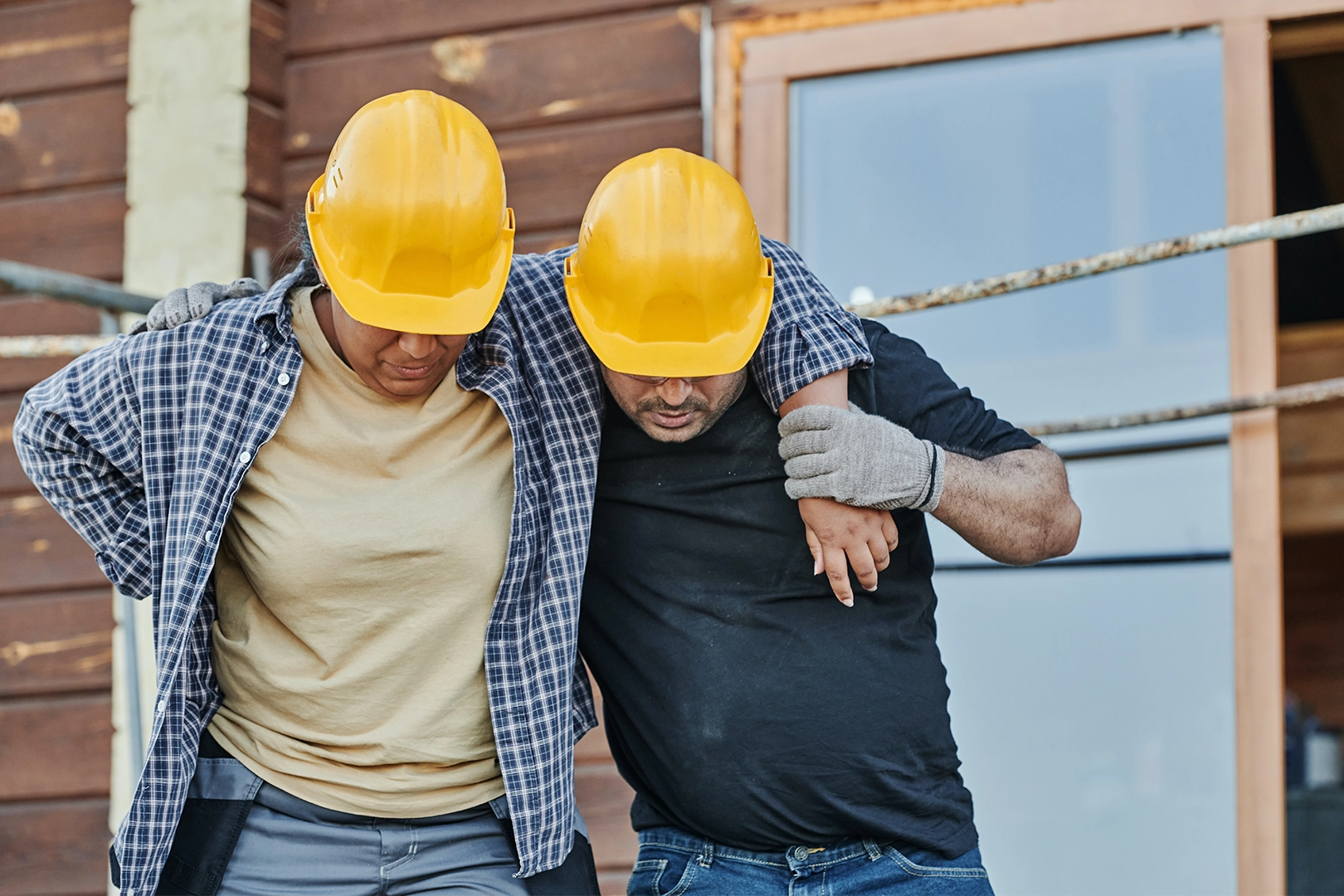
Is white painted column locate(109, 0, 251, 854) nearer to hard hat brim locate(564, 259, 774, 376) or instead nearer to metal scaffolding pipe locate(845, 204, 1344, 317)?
metal scaffolding pipe locate(845, 204, 1344, 317)

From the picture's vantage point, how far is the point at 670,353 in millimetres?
2066

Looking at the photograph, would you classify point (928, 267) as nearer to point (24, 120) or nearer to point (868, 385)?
point (868, 385)

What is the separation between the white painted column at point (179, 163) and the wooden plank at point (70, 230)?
0.13 metres

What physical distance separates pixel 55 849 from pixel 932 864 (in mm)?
2709

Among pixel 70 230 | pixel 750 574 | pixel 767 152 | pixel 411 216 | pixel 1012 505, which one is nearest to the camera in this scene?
pixel 411 216

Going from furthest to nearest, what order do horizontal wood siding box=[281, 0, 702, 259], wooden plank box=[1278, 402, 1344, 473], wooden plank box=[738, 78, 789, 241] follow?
wooden plank box=[1278, 402, 1344, 473]
horizontal wood siding box=[281, 0, 702, 259]
wooden plank box=[738, 78, 789, 241]

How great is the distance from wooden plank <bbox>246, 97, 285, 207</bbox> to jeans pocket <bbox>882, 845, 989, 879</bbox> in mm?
2556

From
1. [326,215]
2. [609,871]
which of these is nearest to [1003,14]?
[326,215]

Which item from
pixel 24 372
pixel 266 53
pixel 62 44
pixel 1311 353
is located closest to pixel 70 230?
pixel 24 372

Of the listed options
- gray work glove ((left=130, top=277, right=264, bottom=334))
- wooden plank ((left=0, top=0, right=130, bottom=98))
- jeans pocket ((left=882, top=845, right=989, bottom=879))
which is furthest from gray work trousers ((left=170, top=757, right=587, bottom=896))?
wooden plank ((left=0, top=0, right=130, bottom=98))

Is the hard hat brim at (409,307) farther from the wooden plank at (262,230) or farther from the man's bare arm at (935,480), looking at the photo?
the wooden plank at (262,230)

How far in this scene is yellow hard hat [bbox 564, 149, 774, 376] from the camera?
205 centimetres

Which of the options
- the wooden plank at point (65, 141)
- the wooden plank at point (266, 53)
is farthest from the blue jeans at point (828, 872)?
the wooden plank at point (65, 141)

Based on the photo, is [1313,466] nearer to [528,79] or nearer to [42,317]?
[528,79]
